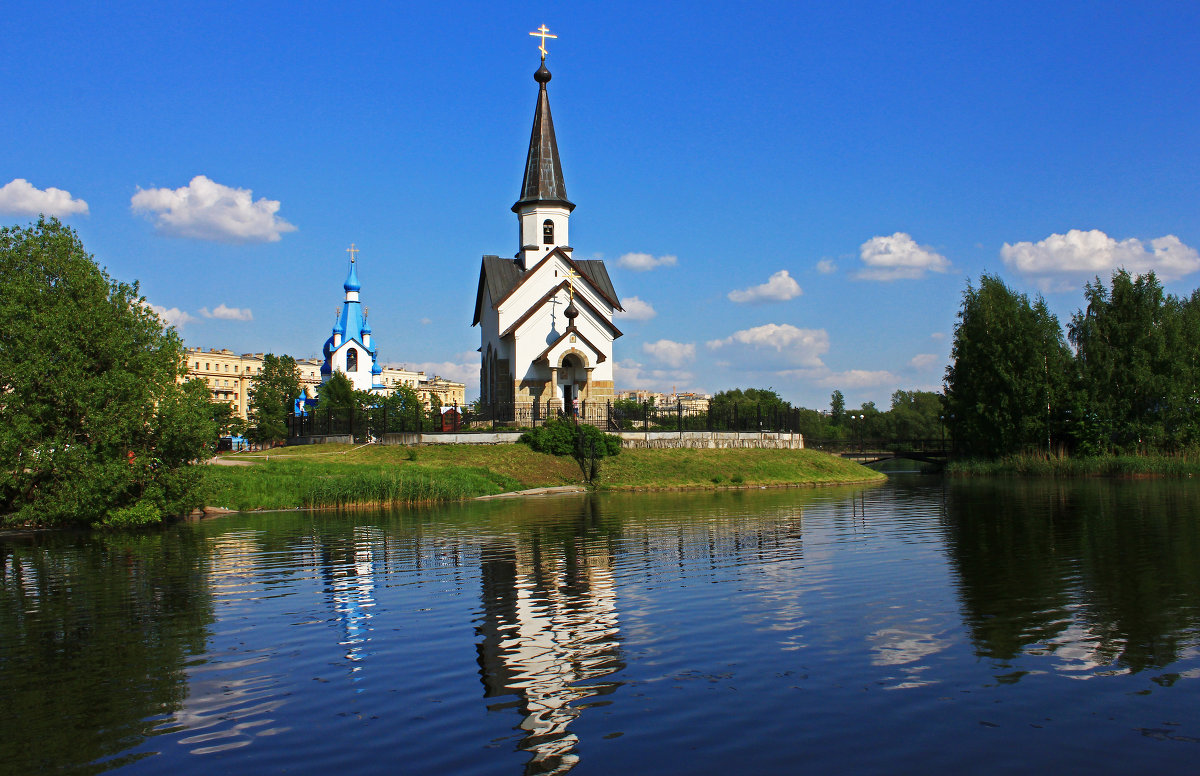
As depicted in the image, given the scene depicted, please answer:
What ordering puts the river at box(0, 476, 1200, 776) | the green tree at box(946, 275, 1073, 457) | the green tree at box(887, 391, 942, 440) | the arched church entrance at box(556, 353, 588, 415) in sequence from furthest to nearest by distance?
the green tree at box(887, 391, 942, 440) → the green tree at box(946, 275, 1073, 457) → the arched church entrance at box(556, 353, 588, 415) → the river at box(0, 476, 1200, 776)

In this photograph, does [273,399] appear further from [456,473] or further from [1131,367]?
[1131,367]

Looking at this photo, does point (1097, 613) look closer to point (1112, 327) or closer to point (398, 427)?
point (398, 427)

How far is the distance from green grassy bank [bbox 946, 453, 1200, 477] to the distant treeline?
1912 millimetres

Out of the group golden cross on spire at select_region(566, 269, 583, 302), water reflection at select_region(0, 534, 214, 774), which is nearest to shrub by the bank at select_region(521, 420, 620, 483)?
golden cross on spire at select_region(566, 269, 583, 302)

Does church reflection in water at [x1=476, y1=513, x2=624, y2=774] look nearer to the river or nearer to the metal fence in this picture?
the river

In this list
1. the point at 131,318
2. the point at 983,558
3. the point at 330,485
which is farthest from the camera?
the point at 330,485

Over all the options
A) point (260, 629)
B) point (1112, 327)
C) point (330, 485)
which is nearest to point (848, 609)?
point (260, 629)

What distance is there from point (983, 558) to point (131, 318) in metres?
22.2

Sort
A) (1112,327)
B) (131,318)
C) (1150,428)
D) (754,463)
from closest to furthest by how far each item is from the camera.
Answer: (131,318) → (754,463) → (1150,428) → (1112,327)

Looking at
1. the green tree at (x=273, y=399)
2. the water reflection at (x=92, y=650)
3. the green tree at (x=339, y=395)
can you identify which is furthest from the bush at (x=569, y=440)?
Result: the green tree at (x=273, y=399)

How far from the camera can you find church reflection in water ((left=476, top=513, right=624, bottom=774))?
23.1 feet

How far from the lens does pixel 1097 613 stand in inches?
413

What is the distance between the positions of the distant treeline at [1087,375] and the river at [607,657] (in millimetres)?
36425

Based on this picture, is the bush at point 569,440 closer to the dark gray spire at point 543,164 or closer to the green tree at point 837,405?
the dark gray spire at point 543,164
